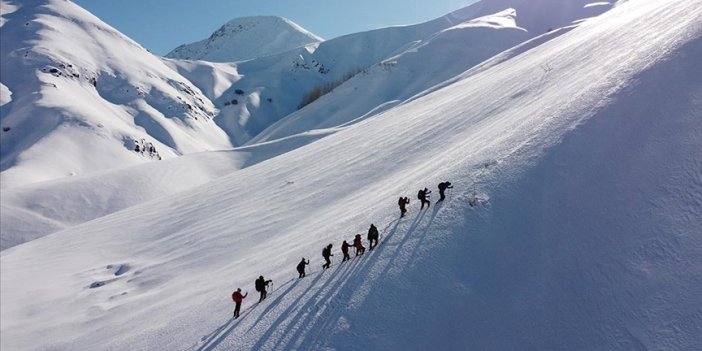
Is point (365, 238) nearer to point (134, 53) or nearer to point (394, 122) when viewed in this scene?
point (394, 122)

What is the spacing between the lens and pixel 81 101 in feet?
341

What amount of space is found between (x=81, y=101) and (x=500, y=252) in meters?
115

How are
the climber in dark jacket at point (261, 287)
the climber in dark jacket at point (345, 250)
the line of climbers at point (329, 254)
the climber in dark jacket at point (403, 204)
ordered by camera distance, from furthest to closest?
the climber in dark jacket at point (403, 204) → the climber in dark jacket at point (345, 250) → the climber in dark jacket at point (261, 287) → the line of climbers at point (329, 254)

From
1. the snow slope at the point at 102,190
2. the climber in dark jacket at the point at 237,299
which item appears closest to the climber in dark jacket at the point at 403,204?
the climber in dark jacket at the point at 237,299

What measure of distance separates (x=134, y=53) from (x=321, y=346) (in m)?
160

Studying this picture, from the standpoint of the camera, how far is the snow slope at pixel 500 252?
980 centimetres

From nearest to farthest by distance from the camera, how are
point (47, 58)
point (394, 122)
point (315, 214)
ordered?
1. point (315, 214)
2. point (394, 122)
3. point (47, 58)

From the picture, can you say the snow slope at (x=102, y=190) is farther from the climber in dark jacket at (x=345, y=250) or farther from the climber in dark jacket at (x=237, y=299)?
the climber in dark jacket at (x=345, y=250)

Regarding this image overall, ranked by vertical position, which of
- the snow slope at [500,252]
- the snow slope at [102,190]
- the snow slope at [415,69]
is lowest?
the snow slope at [500,252]

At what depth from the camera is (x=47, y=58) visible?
4496 inches

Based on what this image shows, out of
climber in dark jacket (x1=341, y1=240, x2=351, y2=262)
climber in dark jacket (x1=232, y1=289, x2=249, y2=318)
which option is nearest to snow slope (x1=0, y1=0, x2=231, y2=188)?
climber in dark jacket (x1=232, y1=289, x2=249, y2=318)

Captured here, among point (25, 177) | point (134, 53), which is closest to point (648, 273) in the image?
point (25, 177)

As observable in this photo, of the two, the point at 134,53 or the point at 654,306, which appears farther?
the point at 134,53

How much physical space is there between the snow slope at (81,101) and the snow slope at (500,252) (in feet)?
176
